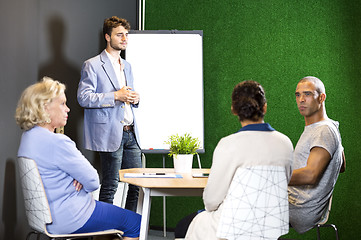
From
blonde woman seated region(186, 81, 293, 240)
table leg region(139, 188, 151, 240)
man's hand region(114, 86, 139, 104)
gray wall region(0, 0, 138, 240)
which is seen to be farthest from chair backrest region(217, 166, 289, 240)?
man's hand region(114, 86, 139, 104)

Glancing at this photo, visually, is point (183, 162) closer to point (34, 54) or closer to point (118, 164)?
point (118, 164)

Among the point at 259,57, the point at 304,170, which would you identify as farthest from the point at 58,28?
the point at 304,170

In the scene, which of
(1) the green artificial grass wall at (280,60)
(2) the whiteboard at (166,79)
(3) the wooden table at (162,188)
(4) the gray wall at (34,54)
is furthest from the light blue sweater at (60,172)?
(1) the green artificial grass wall at (280,60)

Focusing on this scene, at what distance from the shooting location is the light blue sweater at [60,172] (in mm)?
2402

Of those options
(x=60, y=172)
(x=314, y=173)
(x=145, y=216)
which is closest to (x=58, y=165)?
(x=60, y=172)

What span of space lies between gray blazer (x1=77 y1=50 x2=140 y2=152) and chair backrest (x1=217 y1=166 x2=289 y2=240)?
2098 millimetres

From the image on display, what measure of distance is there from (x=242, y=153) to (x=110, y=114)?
217cm

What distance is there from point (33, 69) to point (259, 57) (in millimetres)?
2361

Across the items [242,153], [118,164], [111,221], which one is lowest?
[111,221]

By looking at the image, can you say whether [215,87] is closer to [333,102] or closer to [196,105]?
[196,105]

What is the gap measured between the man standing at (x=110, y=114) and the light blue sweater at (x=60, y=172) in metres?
1.45

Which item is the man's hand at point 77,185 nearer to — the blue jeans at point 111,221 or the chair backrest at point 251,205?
the blue jeans at point 111,221

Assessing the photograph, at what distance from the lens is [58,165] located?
241 centimetres

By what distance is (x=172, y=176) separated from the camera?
2898 mm
